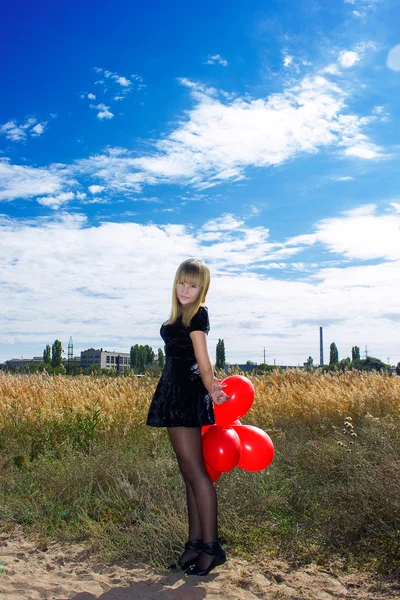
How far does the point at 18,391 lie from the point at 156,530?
5.58m

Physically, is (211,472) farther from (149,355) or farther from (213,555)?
(149,355)

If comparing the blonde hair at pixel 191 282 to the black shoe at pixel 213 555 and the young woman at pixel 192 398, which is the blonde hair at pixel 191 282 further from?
the black shoe at pixel 213 555

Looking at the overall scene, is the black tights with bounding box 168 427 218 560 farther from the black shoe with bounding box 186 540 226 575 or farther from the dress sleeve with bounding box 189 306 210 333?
the dress sleeve with bounding box 189 306 210 333

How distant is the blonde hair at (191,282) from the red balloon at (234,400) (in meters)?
0.64

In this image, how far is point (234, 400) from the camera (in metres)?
4.01

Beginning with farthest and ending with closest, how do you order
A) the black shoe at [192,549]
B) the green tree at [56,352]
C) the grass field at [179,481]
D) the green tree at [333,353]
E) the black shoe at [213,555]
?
the green tree at [333,353] → the green tree at [56,352] → the grass field at [179,481] → the black shoe at [192,549] → the black shoe at [213,555]

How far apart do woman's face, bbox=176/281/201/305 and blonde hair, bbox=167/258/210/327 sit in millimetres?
21

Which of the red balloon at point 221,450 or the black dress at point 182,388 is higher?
the black dress at point 182,388

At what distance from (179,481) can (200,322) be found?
8.69ft

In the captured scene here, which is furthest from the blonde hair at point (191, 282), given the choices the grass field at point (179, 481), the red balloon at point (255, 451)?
the grass field at point (179, 481)

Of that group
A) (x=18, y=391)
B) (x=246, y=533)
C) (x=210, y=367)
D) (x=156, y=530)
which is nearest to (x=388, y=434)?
(x=246, y=533)

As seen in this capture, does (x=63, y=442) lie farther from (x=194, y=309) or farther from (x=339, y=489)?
(x=194, y=309)

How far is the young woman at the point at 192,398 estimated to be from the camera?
369 centimetres

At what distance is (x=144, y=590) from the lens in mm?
3705
